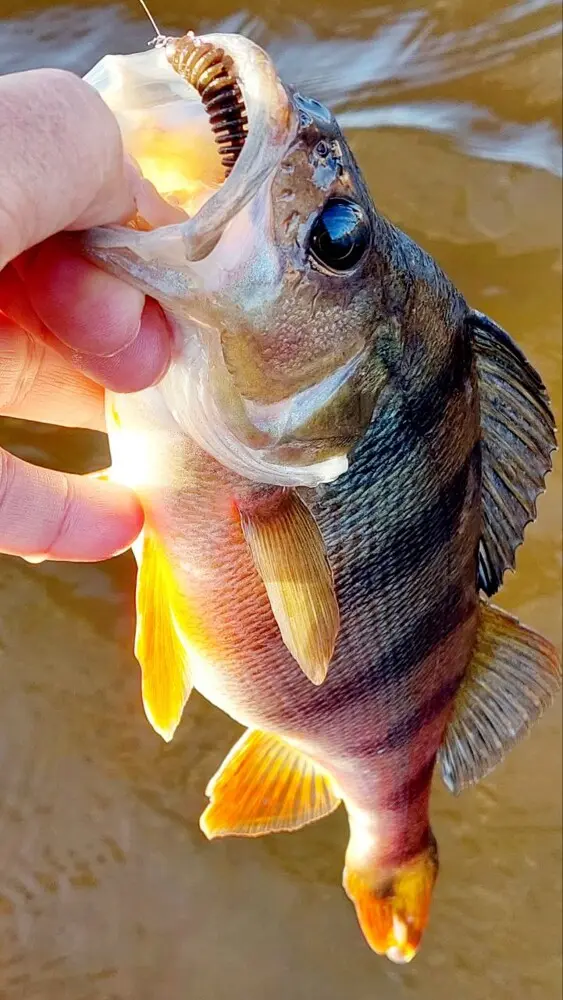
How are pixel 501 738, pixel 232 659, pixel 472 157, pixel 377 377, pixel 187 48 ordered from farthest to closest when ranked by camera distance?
pixel 472 157 → pixel 501 738 → pixel 232 659 → pixel 377 377 → pixel 187 48

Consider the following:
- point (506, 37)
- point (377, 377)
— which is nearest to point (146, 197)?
point (377, 377)

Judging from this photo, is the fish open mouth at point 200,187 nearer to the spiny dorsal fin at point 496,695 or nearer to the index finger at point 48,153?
the index finger at point 48,153

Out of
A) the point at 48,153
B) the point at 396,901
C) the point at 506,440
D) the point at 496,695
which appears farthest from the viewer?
the point at 396,901

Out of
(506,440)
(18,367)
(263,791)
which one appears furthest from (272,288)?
(263,791)

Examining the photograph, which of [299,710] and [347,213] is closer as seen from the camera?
[347,213]

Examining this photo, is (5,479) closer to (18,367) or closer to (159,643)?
(18,367)

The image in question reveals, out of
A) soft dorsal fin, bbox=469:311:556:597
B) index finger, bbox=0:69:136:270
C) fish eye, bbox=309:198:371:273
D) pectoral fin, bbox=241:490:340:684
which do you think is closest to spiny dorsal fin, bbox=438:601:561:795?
soft dorsal fin, bbox=469:311:556:597

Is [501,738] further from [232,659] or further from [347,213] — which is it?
[347,213]
